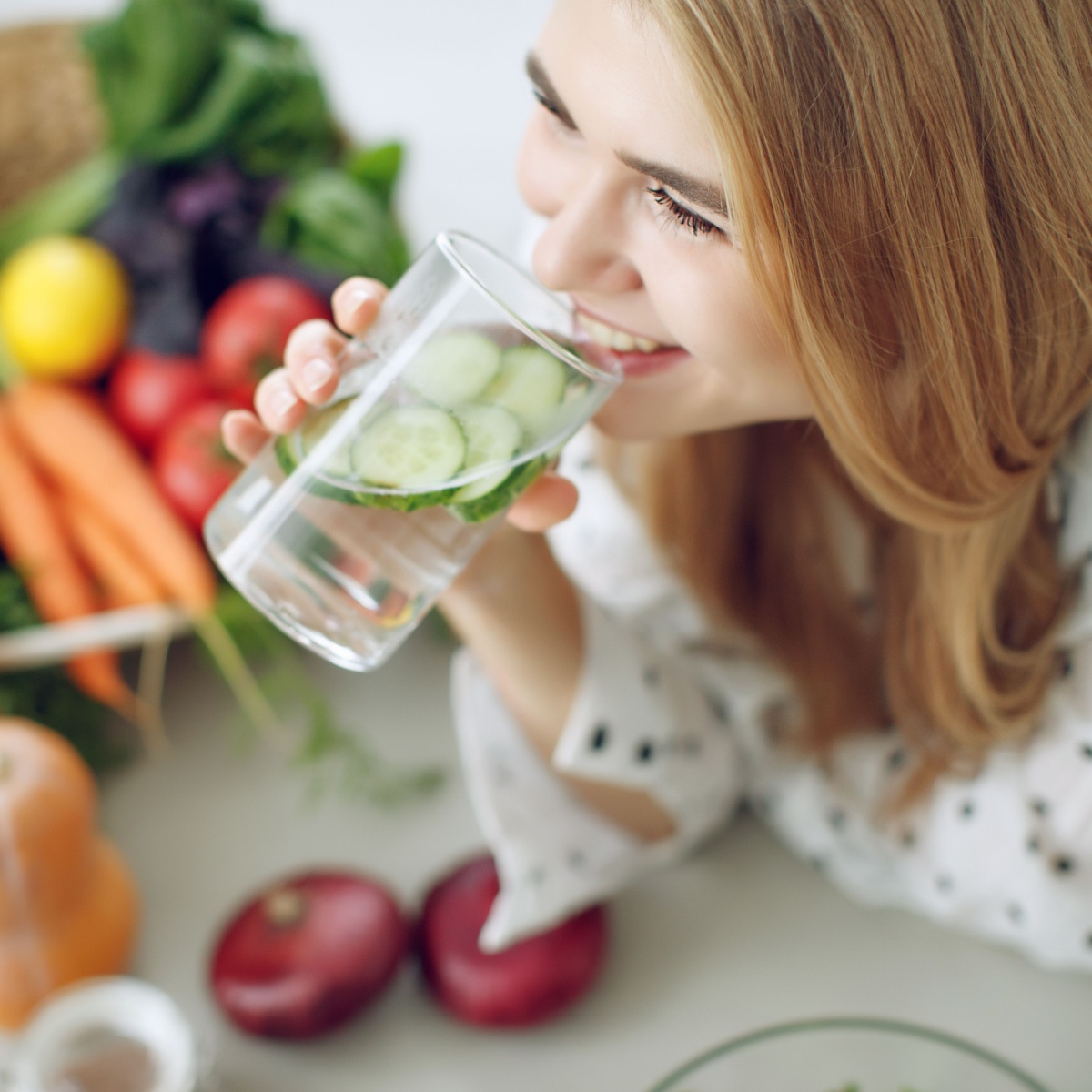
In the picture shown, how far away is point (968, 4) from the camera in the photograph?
0.49 metres

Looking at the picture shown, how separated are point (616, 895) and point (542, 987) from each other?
0.15 m

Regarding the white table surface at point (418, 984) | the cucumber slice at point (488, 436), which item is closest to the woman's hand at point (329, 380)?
the cucumber slice at point (488, 436)

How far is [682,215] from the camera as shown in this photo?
1.79ft

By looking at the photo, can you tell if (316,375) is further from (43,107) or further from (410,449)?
(43,107)

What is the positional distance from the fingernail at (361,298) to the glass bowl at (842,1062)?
48 cm

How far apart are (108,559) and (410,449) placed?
0.68 metres

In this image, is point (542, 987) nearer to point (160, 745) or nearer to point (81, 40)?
point (160, 745)

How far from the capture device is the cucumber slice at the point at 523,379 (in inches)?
20.4

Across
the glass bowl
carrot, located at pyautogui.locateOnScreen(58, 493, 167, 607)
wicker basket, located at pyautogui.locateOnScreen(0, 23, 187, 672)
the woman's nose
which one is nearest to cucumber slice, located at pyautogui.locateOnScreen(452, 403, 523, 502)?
the woman's nose

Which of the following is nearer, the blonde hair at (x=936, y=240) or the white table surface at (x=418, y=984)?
the blonde hair at (x=936, y=240)

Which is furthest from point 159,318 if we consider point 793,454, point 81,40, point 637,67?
point 637,67

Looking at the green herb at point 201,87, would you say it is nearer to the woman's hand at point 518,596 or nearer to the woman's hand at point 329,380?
the woman's hand at point 518,596

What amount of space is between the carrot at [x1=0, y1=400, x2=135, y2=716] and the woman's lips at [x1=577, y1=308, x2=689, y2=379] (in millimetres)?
632

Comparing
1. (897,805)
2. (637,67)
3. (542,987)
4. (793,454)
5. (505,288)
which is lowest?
(542,987)
